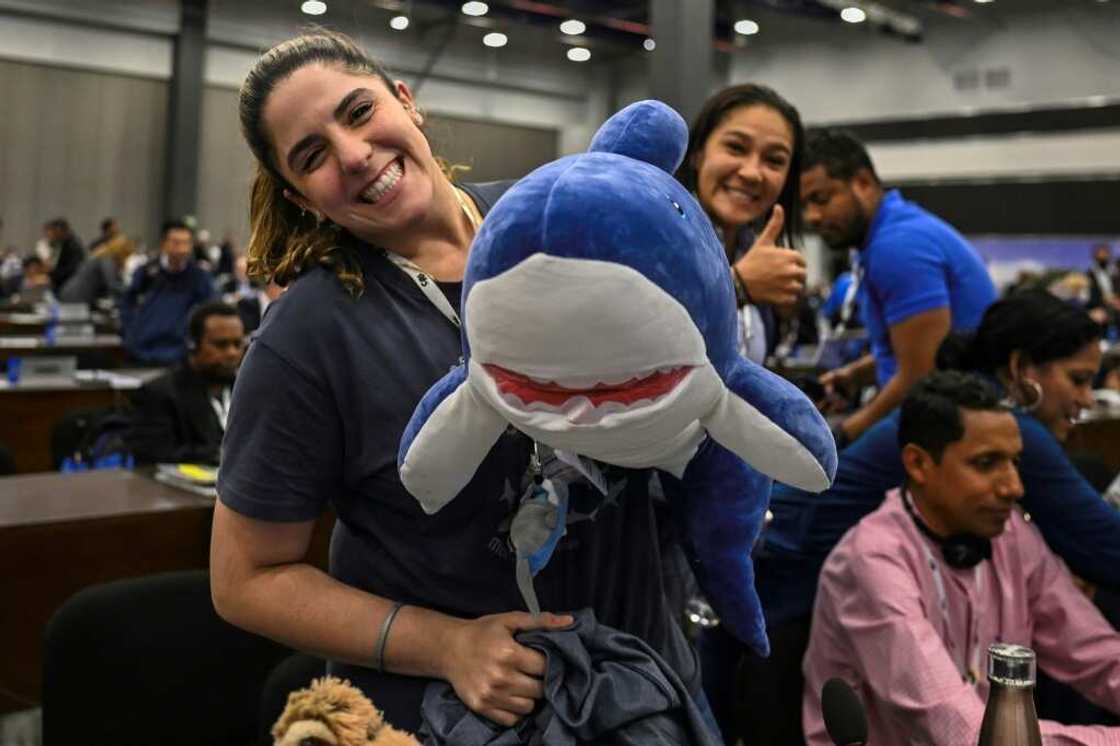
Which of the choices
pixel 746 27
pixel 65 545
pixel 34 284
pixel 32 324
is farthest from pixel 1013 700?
pixel 746 27

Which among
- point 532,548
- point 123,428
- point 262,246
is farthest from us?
point 123,428

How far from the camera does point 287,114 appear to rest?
1000 mm

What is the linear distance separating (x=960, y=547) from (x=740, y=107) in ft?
2.87

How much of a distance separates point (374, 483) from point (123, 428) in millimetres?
3222

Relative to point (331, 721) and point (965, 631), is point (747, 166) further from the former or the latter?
point (331, 721)

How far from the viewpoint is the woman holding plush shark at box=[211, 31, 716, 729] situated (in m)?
0.97

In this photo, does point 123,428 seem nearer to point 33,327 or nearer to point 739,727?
point 739,727

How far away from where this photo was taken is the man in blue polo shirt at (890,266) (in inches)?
104

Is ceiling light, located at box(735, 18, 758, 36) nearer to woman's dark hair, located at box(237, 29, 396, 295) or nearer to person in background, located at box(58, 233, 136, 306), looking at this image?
person in background, located at box(58, 233, 136, 306)

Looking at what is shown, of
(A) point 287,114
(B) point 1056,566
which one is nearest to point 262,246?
(A) point 287,114

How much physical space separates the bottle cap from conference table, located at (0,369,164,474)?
13.2 feet

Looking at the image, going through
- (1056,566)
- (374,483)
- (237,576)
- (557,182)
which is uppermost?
(557,182)

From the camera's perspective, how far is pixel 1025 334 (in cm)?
230

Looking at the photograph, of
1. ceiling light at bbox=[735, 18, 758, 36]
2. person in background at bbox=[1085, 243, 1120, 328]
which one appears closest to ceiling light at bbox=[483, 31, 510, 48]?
ceiling light at bbox=[735, 18, 758, 36]
